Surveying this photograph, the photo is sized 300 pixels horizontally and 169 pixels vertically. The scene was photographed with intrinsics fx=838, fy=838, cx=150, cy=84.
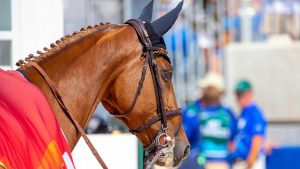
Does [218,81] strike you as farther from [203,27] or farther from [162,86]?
[162,86]

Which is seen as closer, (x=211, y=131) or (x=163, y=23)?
(x=163, y=23)

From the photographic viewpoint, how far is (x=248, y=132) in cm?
873

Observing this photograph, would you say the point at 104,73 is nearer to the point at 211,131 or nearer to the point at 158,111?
the point at 158,111

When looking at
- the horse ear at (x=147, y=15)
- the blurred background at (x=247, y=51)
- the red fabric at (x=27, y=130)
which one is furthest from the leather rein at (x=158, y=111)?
the blurred background at (x=247, y=51)

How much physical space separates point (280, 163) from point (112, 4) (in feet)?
7.93

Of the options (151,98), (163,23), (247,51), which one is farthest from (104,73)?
(247,51)

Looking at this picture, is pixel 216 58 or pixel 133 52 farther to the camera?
pixel 216 58

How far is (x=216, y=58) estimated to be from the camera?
1061cm

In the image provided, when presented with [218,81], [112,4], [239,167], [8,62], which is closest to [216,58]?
[218,81]

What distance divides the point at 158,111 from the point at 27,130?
0.87 meters

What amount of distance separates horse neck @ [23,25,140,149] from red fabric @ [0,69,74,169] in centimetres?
23

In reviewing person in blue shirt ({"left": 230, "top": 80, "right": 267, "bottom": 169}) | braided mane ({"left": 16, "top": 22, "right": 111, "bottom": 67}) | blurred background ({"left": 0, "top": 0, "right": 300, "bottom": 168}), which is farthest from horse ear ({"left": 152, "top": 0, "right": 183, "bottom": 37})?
blurred background ({"left": 0, "top": 0, "right": 300, "bottom": 168})

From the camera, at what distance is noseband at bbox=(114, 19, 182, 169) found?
4.53 meters

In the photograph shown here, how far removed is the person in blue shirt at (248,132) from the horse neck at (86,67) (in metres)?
4.34
